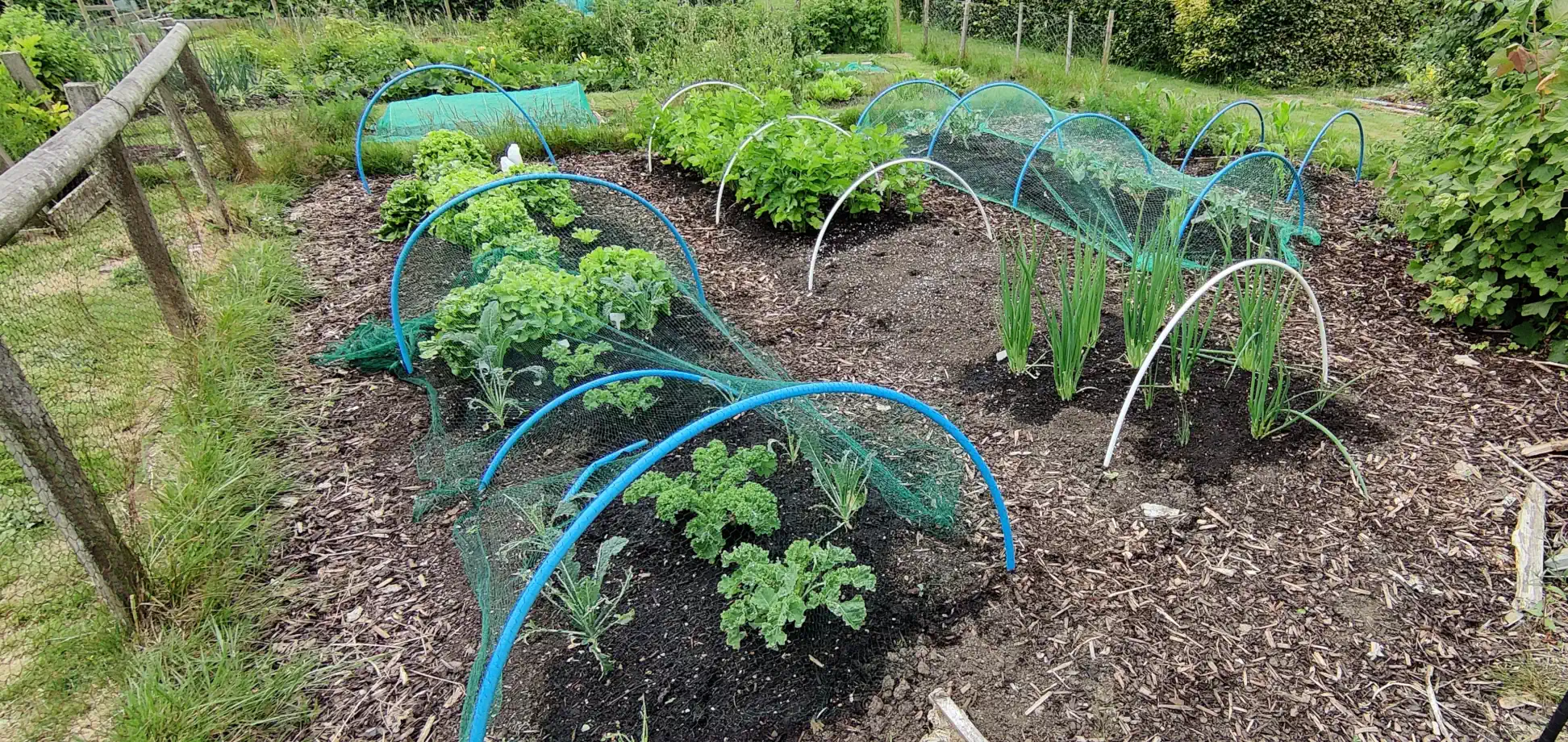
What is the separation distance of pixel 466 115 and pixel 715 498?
20.1ft

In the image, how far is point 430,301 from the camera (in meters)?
4.20

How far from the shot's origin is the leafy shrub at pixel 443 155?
5281 mm

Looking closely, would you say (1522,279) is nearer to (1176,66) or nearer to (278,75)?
(1176,66)

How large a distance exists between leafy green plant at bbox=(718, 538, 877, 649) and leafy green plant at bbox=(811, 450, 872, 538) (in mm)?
210

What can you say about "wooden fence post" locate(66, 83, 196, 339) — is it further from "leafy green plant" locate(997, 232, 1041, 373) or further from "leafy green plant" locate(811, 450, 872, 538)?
"leafy green plant" locate(997, 232, 1041, 373)

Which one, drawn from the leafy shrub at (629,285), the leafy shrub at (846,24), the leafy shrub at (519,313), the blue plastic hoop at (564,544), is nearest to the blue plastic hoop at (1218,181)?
the blue plastic hoop at (564,544)

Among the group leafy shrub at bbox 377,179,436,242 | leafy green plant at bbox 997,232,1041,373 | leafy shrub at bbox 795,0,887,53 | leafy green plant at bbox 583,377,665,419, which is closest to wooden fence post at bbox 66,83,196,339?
leafy shrub at bbox 377,179,436,242

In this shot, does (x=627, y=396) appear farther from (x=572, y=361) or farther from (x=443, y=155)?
(x=443, y=155)

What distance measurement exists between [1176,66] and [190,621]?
13.1 m

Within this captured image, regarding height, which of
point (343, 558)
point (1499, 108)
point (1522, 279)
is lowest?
point (343, 558)

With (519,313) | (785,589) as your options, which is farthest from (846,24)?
(785,589)

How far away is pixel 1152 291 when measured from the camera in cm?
302

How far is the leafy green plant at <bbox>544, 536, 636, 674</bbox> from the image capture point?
2.11 m

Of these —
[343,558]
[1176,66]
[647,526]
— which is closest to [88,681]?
[343,558]
